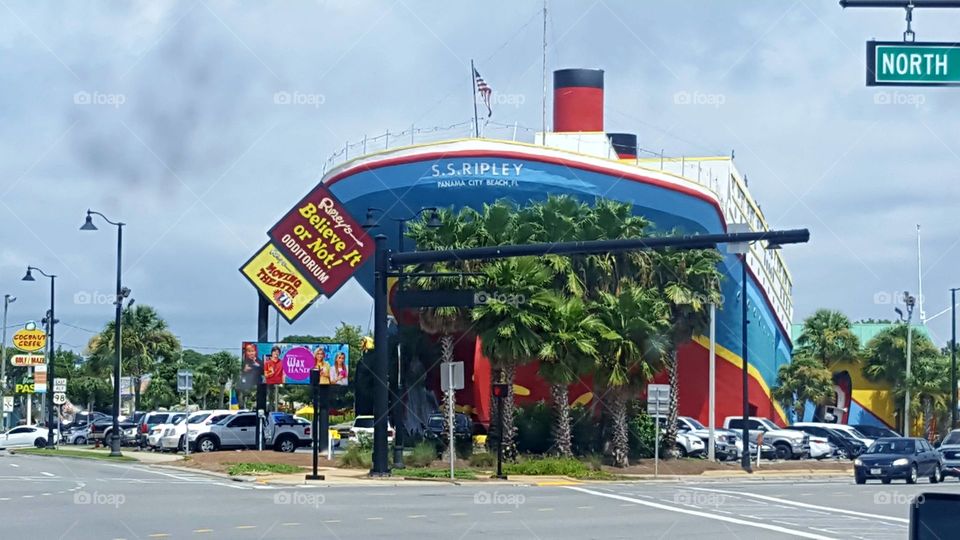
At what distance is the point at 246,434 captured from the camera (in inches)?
1967

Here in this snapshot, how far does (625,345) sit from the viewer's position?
42562mm

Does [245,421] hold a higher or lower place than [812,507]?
higher

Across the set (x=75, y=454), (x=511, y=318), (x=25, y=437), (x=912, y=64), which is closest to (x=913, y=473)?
(x=511, y=318)

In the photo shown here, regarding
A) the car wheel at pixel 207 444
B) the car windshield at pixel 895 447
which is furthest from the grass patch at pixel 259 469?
the car windshield at pixel 895 447

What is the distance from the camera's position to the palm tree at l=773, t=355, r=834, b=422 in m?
73.4

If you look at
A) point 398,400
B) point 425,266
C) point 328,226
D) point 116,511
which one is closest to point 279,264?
point 328,226

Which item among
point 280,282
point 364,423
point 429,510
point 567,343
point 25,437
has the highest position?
point 280,282

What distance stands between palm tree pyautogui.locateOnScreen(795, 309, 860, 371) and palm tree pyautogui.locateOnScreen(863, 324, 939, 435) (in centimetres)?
100

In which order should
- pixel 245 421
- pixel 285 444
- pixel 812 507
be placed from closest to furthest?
pixel 812 507 → pixel 245 421 → pixel 285 444

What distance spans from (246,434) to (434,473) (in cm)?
1607

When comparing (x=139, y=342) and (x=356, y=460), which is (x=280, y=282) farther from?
(x=139, y=342)

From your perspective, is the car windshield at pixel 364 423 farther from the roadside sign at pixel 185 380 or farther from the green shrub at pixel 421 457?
the green shrub at pixel 421 457

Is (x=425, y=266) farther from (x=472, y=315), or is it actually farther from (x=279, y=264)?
(x=279, y=264)

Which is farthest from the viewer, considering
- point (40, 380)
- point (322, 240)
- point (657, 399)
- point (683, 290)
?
point (40, 380)
